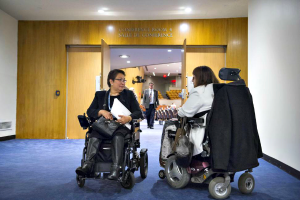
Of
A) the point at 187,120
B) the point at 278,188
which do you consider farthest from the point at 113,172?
the point at 278,188

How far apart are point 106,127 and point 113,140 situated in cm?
13

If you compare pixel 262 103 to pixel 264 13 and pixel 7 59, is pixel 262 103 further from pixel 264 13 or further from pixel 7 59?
pixel 7 59

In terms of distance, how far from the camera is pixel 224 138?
6.59 ft

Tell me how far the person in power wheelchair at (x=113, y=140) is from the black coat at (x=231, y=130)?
2.51 feet

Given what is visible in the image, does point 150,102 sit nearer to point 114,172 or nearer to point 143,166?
point 143,166

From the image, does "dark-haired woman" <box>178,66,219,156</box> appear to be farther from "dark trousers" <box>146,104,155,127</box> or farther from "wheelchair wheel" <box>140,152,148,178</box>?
"dark trousers" <box>146,104,155,127</box>

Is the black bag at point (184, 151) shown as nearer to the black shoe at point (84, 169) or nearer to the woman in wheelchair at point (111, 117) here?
the woman in wheelchair at point (111, 117)

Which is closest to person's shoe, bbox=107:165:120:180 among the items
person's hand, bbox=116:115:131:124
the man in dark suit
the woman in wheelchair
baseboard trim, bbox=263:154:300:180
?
the woman in wheelchair

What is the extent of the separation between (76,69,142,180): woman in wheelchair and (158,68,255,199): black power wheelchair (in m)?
0.50

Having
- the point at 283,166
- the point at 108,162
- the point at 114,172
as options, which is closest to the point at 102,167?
the point at 108,162

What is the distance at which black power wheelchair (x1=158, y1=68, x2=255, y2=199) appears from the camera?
211 cm

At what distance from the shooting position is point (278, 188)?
2.44m

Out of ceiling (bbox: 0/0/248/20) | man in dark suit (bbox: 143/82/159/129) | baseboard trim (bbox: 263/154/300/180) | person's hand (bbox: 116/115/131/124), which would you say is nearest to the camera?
person's hand (bbox: 116/115/131/124)

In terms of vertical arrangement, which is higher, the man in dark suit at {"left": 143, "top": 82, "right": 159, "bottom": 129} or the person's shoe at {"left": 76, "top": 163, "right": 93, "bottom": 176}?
the man in dark suit at {"left": 143, "top": 82, "right": 159, "bottom": 129}
